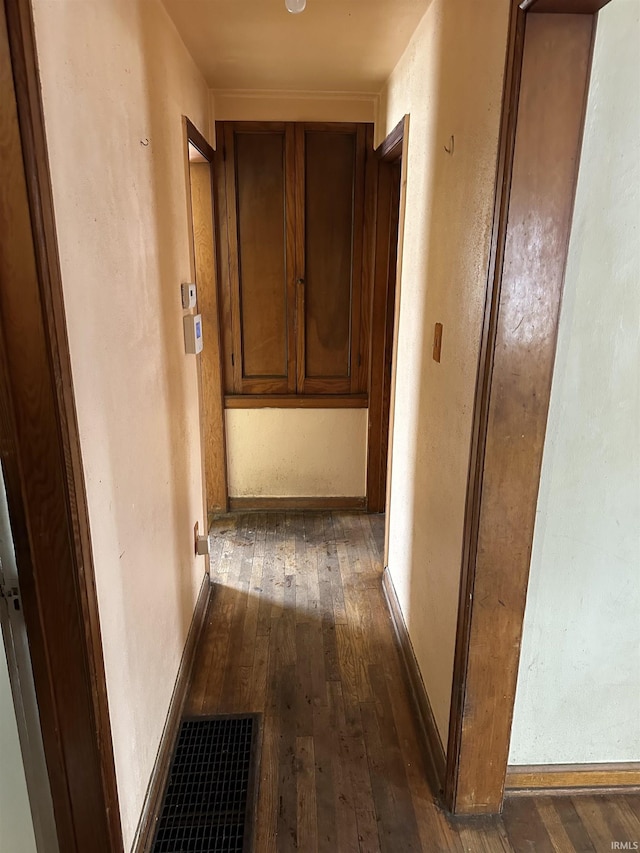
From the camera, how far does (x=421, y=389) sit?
2047mm

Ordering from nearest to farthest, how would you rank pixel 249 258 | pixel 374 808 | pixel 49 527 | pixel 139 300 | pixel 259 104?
1. pixel 49 527
2. pixel 139 300
3. pixel 374 808
4. pixel 259 104
5. pixel 249 258

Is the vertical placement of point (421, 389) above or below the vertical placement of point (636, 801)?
above

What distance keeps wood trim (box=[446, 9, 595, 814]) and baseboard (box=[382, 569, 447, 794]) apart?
0.35 ft

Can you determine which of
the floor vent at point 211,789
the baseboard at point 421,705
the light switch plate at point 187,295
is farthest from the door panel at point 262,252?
the floor vent at point 211,789

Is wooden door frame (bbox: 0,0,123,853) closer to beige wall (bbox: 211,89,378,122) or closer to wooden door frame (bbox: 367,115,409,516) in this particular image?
wooden door frame (bbox: 367,115,409,516)

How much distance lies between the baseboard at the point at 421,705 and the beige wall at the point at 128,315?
0.86m

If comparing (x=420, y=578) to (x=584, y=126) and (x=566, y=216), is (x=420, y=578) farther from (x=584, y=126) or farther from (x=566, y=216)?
(x=584, y=126)

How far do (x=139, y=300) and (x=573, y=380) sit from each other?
3.78 feet

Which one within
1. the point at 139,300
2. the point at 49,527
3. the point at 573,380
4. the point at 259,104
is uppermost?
the point at 259,104

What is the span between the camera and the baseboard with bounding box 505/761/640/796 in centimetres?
168

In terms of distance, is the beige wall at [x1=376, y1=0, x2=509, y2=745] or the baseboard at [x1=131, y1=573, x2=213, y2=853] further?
the baseboard at [x1=131, y1=573, x2=213, y2=853]

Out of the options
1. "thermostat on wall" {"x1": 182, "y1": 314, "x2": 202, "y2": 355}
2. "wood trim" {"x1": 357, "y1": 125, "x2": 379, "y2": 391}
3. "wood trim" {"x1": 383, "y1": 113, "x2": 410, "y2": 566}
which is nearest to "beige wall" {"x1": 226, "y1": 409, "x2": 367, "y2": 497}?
"wood trim" {"x1": 357, "y1": 125, "x2": 379, "y2": 391}

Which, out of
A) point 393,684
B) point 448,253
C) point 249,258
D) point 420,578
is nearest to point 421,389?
point 448,253

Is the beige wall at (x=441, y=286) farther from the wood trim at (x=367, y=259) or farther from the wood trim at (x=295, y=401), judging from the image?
the wood trim at (x=295, y=401)
